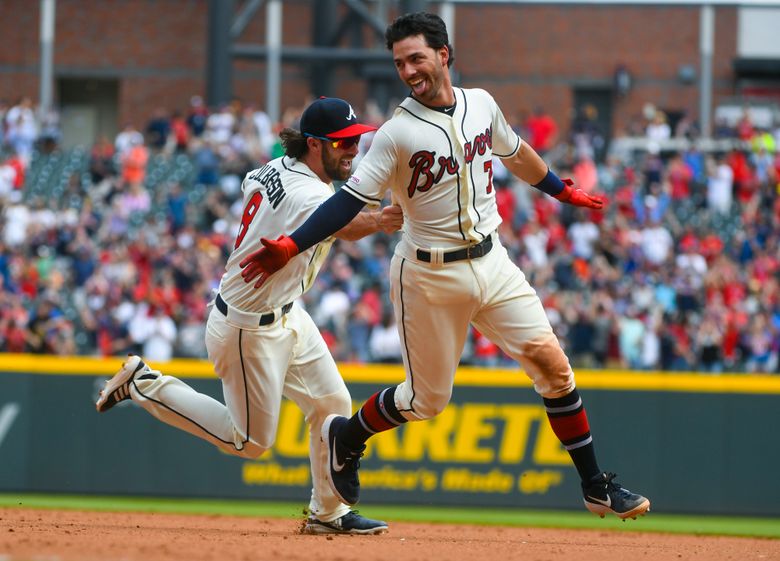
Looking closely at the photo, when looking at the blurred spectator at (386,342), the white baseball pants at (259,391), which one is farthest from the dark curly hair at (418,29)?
the blurred spectator at (386,342)

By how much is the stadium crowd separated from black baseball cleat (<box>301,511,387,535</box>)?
692 cm

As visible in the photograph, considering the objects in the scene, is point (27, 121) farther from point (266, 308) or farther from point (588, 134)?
point (266, 308)

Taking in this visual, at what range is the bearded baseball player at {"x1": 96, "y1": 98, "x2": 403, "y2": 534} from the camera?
745 cm

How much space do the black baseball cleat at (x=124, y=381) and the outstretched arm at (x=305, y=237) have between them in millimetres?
1479

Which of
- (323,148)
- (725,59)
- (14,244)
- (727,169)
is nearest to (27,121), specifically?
(14,244)

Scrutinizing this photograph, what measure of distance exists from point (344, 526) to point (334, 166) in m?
2.36

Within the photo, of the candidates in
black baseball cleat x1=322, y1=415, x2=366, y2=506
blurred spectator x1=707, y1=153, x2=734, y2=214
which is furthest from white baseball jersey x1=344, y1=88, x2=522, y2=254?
blurred spectator x1=707, y1=153, x2=734, y2=214

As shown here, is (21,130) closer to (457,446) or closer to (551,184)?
(457,446)

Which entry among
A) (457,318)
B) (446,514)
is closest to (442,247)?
(457,318)

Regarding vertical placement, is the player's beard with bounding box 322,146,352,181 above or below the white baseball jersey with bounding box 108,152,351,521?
above

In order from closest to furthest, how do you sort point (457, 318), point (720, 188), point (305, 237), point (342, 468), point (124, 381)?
1. point (305, 237)
2. point (457, 318)
3. point (342, 468)
4. point (124, 381)
5. point (720, 188)

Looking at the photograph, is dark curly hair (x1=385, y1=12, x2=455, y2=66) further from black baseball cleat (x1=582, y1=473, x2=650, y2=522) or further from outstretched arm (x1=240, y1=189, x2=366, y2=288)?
black baseball cleat (x1=582, y1=473, x2=650, y2=522)

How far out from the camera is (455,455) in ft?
42.4

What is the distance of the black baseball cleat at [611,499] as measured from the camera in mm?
7293
